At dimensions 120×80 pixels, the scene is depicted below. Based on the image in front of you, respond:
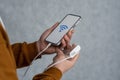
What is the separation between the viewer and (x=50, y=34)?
30.4 inches

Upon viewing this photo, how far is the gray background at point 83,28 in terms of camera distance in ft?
3.59

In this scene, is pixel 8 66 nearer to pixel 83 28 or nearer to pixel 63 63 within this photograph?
pixel 63 63

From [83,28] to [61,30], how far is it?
513mm

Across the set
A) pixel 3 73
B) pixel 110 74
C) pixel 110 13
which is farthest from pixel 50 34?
pixel 110 74

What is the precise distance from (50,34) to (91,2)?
0.51 meters

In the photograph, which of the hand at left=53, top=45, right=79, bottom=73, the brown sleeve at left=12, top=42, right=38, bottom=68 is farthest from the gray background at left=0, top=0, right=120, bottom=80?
the hand at left=53, top=45, right=79, bottom=73

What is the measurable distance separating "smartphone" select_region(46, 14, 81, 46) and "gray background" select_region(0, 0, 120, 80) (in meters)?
0.35

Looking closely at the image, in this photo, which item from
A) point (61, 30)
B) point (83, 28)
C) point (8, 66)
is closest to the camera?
point (8, 66)

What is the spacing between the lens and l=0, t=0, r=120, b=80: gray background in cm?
→ 109

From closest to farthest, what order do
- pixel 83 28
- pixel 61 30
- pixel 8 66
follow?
pixel 8 66, pixel 61 30, pixel 83 28

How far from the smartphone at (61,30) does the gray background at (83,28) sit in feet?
1.15

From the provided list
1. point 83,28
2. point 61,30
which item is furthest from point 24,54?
point 83,28

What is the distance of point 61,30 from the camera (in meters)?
0.75

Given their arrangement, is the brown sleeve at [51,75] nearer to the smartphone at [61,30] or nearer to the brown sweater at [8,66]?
the brown sweater at [8,66]
